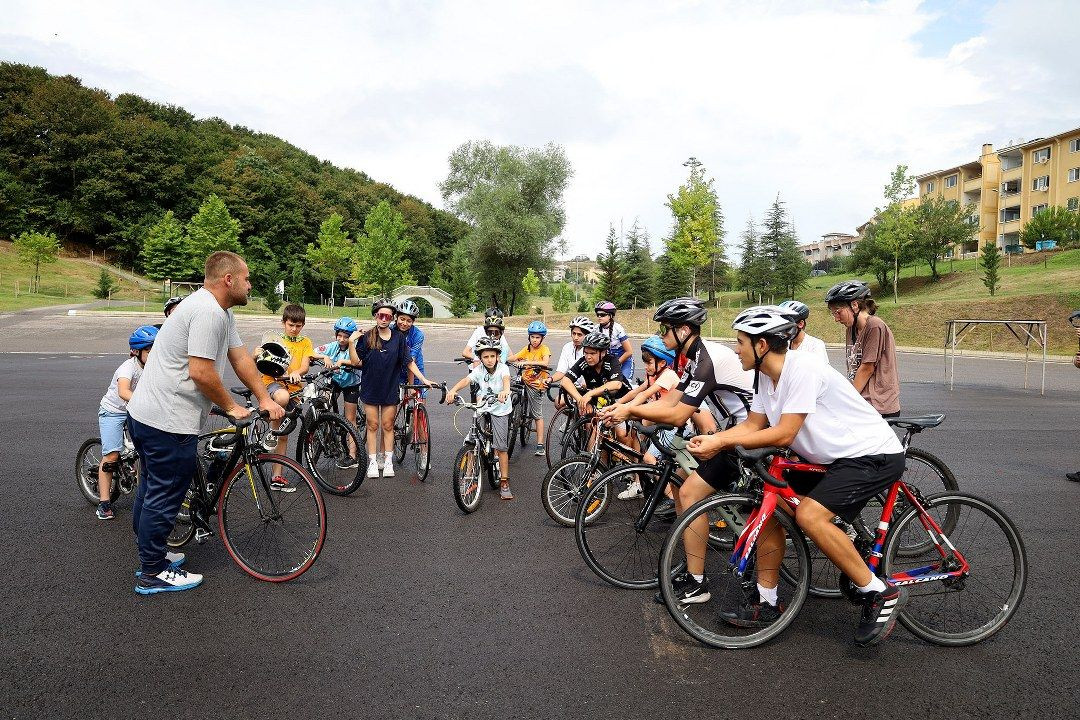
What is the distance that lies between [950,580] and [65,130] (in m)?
104

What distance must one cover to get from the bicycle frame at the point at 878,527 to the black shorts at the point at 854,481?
0.11 meters

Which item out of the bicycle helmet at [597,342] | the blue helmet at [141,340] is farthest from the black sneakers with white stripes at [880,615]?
the blue helmet at [141,340]

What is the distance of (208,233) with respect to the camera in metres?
66.0

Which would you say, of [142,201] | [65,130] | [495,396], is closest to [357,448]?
[495,396]

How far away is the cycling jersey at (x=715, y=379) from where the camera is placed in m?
4.90

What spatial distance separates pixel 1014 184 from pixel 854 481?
284 feet

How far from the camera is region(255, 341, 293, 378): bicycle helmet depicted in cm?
656

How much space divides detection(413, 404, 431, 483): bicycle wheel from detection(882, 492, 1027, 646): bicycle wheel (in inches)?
200

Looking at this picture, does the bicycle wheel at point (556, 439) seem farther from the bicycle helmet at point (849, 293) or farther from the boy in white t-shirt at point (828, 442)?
the boy in white t-shirt at point (828, 442)

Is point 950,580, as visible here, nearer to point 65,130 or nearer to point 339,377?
point 339,377

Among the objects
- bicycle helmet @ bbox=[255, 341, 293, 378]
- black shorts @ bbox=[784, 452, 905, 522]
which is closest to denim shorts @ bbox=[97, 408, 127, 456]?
bicycle helmet @ bbox=[255, 341, 293, 378]

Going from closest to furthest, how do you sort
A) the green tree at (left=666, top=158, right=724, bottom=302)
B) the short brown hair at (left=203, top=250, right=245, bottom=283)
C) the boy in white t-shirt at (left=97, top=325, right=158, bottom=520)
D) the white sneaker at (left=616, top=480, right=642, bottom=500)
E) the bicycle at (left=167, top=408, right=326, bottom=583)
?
the short brown hair at (left=203, top=250, right=245, bottom=283) < the bicycle at (left=167, top=408, right=326, bottom=583) < the white sneaker at (left=616, top=480, right=642, bottom=500) < the boy in white t-shirt at (left=97, top=325, right=158, bottom=520) < the green tree at (left=666, top=158, right=724, bottom=302)

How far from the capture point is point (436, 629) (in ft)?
13.5

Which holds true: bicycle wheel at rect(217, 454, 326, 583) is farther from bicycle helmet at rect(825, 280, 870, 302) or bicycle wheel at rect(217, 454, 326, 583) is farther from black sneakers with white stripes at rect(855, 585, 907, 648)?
bicycle helmet at rect(825, 280, 870, 302)
